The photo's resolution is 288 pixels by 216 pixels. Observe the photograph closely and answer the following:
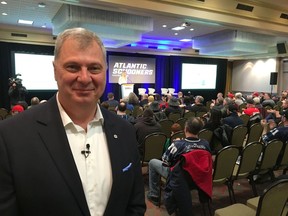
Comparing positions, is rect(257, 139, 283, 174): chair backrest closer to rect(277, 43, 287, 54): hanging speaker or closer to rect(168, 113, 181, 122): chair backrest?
rect(168, 113, 181, 122): chair backrest

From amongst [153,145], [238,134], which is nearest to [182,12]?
[238,134]

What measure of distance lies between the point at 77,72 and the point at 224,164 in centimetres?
253

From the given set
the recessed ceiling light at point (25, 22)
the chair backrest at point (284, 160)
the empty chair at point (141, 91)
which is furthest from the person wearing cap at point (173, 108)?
the empty chair at point (141, 91)

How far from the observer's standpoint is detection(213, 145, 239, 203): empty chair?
2930 mm

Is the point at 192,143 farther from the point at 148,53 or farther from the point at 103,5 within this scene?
the point at 148,53

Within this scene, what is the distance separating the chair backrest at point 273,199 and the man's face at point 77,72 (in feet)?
5.18

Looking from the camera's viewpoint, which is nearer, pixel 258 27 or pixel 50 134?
pixel 50 134

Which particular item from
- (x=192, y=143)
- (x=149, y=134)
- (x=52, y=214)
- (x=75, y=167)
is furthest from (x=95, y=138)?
(x=149, y=134)

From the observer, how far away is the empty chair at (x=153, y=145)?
12.3 ft

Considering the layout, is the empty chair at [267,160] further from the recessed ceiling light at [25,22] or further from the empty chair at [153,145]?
the recessed ceiling light at [25,22]

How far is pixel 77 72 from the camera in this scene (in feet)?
3.40

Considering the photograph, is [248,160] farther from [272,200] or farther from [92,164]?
[92,164]

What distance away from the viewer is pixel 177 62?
51.1 feet

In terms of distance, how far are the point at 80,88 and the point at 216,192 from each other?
3386 mm
